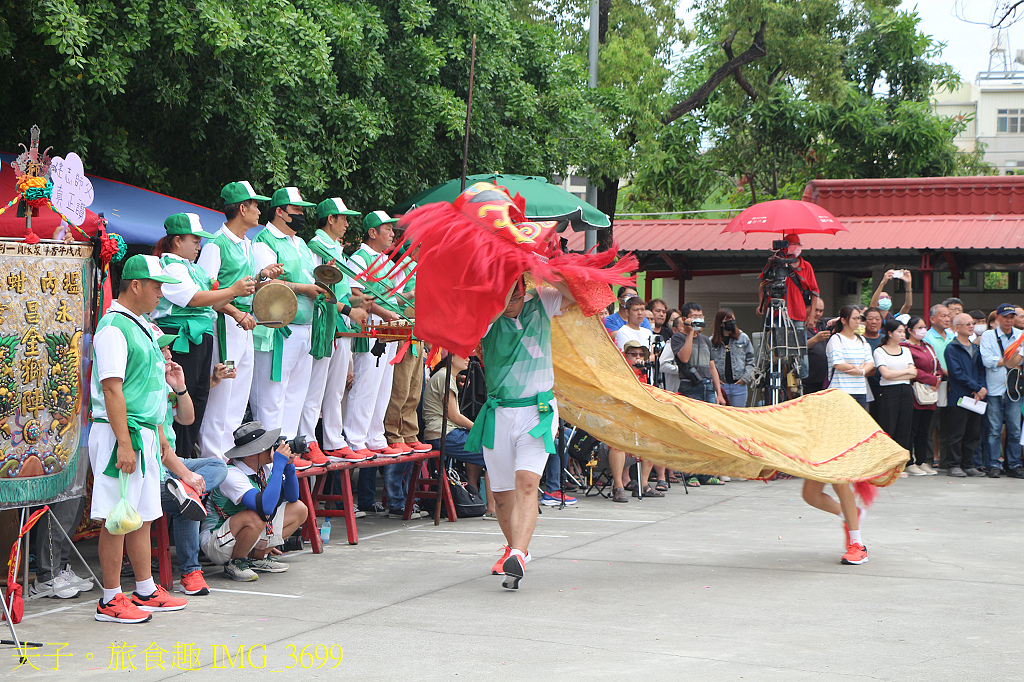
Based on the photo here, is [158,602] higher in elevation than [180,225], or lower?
lower

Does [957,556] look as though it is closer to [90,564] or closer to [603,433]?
[603,433]

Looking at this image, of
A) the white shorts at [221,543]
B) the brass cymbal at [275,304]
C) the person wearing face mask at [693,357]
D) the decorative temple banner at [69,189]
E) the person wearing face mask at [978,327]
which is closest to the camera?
the decorative temple banner at [69,189]

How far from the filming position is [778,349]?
12.3 m

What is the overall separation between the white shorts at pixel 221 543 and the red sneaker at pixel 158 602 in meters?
0.72

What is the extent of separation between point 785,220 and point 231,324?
23.8ft

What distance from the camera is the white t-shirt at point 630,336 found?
11.2 metres

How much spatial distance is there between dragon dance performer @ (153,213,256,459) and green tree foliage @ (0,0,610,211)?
208 centimetres

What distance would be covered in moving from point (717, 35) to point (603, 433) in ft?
65.2

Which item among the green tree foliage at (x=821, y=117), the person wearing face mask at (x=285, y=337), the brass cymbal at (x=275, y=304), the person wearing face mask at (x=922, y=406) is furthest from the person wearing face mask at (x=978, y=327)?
the green tree foliage at (x=821, y=117)

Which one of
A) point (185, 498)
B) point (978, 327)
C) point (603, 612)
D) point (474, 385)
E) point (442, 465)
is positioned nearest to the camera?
point (603, 612)

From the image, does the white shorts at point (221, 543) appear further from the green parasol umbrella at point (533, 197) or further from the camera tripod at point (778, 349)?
the camera tripod at point (778, 349)

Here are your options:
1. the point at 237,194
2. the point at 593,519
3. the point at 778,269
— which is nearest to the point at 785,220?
the point at 778,269

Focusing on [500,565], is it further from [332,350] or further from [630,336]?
[630,336]

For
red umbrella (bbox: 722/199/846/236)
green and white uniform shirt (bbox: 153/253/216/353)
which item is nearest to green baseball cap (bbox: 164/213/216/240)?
green and white uniform shirt (bbox: 153/253/216/353)
